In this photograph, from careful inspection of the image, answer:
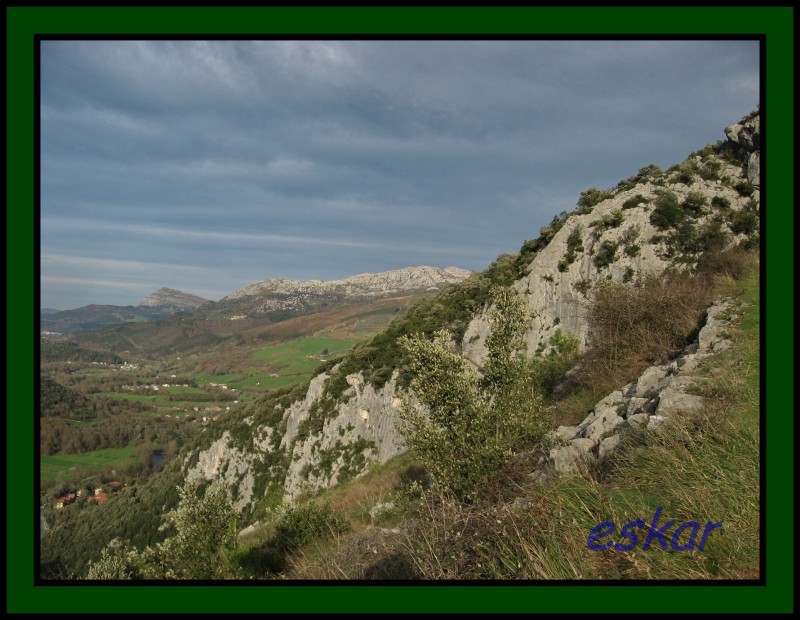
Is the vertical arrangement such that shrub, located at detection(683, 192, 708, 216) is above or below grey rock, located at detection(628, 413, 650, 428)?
above

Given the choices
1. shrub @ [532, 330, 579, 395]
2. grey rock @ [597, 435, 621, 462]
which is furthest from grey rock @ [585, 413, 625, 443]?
shrub @ [532, 330, 579, 395]

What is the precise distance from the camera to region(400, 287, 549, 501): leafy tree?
8.49 metres

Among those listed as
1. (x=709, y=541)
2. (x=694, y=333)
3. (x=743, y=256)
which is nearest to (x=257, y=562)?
(x=709, y=541)

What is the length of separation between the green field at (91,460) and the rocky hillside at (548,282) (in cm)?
7354

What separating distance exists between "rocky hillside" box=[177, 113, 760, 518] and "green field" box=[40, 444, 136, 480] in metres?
73.5

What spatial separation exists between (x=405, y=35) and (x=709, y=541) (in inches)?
214

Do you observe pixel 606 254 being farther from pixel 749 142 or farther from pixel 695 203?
pixel 749 142

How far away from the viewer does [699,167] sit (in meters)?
32.9

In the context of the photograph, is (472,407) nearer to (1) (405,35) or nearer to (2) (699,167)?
(1) (405,35)

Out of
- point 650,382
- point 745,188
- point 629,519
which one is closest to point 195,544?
point 629,519

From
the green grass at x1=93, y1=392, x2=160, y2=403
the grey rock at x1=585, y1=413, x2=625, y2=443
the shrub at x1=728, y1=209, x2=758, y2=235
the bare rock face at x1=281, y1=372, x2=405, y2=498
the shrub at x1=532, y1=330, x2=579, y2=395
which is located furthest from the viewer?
the green grass at x1=93, y1=392, x2=160, y2=403

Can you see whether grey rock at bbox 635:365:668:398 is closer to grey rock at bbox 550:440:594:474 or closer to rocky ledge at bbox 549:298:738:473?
rocky ledge at bbox 549:298:738:473

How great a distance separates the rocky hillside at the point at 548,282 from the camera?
2773 cm

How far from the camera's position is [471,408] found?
29.1ft
